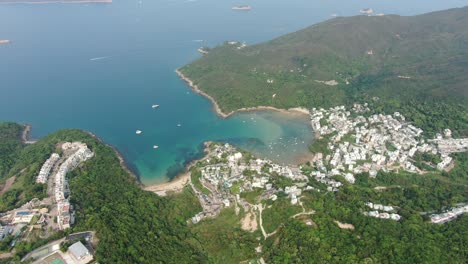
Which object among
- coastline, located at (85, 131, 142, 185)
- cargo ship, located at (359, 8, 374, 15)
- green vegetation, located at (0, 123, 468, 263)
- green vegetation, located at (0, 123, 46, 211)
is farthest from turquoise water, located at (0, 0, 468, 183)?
green vegetation, located at (0, 123, 468, 263)

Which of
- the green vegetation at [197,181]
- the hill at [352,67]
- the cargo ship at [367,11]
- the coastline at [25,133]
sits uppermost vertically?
the cargo ship at [367,11]

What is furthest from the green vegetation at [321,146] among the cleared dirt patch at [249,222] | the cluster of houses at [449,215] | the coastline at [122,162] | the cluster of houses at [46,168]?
the cluster of houses at [46,168]

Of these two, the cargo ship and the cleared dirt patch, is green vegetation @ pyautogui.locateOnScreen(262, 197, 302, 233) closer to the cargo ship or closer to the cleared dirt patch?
the cleared dirt patch

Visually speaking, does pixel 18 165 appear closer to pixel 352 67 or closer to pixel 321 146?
Result: pixel 321 146

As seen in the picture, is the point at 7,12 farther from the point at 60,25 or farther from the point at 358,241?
the point at 358,241

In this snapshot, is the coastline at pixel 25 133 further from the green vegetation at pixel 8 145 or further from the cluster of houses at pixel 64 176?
the cluster of houses at pixel 64 176

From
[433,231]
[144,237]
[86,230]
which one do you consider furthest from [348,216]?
[86,230]

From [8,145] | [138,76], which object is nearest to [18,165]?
[8,145]
